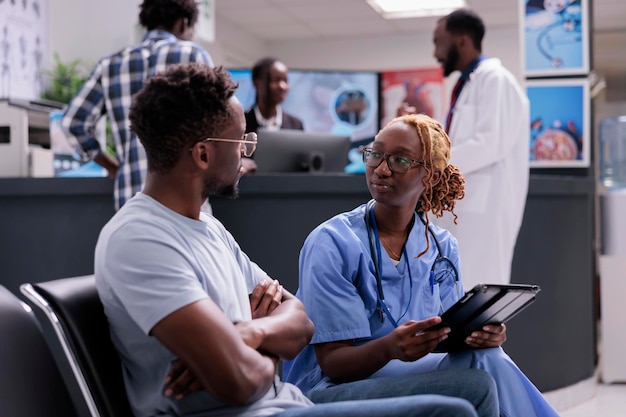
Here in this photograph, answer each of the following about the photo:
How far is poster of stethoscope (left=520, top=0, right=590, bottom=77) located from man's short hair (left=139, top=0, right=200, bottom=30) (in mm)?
1957

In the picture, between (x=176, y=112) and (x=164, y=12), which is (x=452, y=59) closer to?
(x=164, y=12)

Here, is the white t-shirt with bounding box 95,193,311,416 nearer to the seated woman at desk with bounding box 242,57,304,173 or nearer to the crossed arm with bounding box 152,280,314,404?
the crossed arm with bounding box 152,280,314,404

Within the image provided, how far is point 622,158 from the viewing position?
5.15 meters

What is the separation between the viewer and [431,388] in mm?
1571

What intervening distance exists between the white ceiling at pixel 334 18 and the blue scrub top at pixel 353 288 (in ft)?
22.4

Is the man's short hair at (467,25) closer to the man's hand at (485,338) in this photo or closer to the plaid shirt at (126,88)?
the plaid shirt at (126,88)

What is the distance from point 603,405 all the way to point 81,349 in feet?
10.3

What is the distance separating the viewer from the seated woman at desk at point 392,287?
1.66m

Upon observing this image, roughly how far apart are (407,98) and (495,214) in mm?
6567

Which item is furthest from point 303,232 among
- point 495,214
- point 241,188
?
point 495,214

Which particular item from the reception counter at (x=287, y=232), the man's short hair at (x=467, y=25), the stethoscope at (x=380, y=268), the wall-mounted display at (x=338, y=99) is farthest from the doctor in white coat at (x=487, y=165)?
the wall-mounted display at (x=338, y=99)

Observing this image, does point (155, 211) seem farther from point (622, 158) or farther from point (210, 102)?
point (622, 158)

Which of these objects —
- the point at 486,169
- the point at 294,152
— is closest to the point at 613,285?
the point at 486,169

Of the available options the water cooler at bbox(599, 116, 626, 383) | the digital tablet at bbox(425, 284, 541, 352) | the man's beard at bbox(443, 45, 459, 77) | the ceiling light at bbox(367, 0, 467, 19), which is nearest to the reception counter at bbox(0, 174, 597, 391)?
the water cooler at bbox(599, 116, 626, 383)
